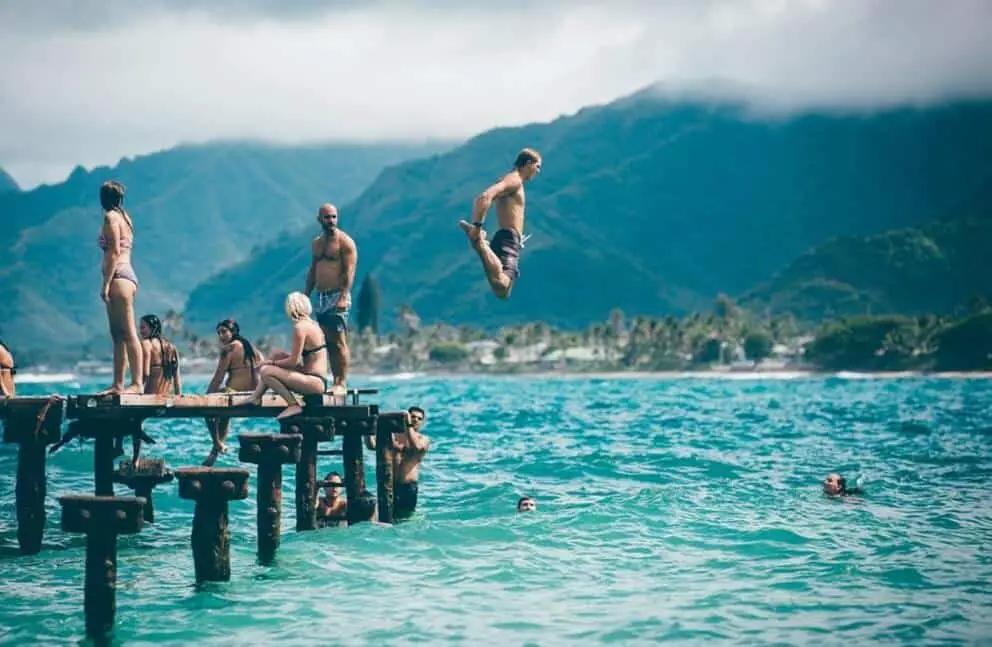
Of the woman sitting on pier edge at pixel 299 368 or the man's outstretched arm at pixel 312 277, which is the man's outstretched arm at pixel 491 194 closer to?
the woman sitting on pier edge at pixel 299 368

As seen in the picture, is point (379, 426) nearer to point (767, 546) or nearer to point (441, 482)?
point (767, 546)

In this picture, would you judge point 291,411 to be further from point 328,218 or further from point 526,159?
point 526,159

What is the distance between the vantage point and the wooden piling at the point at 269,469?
2189cm

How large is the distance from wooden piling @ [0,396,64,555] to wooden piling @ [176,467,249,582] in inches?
241

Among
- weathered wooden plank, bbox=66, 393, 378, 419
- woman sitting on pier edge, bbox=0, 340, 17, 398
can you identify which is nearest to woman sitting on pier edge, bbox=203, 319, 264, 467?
weathered wooden plank, bbox=66, 393, 378, 419

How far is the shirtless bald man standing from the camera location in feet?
81.3

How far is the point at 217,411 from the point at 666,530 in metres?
9.68

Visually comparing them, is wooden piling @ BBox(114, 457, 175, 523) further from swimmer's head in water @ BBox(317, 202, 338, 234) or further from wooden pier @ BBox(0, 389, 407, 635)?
swimmer's head in water @ BBox(317, 202, 338, 234)

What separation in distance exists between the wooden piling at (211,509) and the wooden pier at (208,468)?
2cm

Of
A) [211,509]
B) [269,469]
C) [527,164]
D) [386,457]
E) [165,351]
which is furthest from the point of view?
[165,351]

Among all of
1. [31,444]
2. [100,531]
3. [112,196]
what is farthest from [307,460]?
[100,531]

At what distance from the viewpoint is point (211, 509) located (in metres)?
19.7

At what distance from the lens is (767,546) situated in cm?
2466

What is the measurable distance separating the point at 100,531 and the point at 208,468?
251cm
